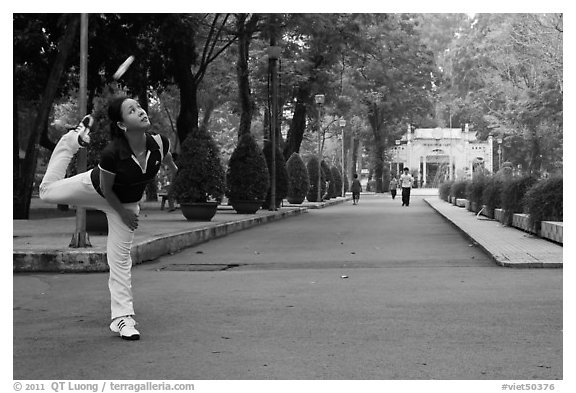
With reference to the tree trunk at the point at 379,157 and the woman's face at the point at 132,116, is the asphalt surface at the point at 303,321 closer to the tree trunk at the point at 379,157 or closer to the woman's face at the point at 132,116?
the woman's face at the point at 132,116

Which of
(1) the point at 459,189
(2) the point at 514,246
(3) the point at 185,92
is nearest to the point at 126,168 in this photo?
(2) the point at 514,246

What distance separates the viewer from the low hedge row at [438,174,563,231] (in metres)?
16.7

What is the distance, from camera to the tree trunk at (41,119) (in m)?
20.6

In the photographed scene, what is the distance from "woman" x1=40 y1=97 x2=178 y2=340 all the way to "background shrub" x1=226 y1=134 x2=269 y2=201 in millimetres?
20674

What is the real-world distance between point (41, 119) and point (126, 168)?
15419 millimetres

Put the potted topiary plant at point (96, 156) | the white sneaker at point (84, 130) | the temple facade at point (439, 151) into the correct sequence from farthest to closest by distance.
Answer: the temple facade at point (439, 151), the potted topiary plant at point (96, 156), the white sneaker at point (84, 130)

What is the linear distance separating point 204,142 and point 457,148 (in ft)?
247

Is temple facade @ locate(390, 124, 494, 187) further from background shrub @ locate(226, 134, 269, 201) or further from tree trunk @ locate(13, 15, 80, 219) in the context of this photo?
tree trunk @ locate(13, 15, 80, 219)

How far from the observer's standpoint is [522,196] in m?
20.3

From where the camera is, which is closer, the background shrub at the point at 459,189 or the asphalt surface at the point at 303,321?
the asphalt surface at the point at 303,321

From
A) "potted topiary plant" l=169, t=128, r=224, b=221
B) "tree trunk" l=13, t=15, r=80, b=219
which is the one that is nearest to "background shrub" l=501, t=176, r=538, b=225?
"potted topiary plant" l=169, t=128, r=224, b=221

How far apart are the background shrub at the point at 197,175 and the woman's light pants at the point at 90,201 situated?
1502cm

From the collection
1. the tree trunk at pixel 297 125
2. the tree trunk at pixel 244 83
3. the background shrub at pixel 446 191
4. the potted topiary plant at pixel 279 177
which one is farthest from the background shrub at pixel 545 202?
the background shrub at pixel 446 191
